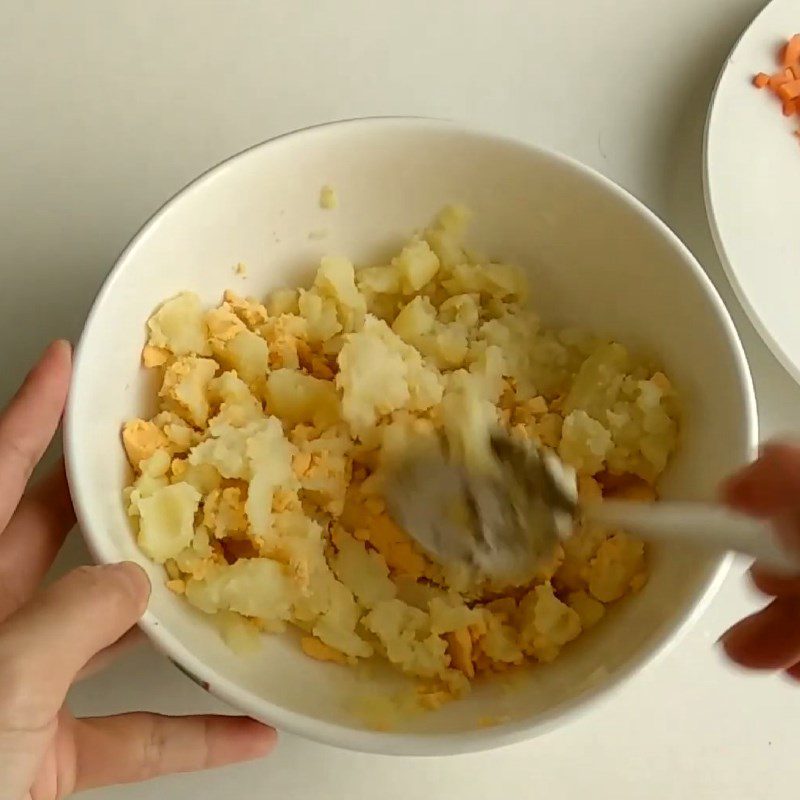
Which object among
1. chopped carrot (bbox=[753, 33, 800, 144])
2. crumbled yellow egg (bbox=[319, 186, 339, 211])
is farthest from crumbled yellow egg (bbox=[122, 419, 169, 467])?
chopped carrot (bbox=[753, 33, 800, 144])

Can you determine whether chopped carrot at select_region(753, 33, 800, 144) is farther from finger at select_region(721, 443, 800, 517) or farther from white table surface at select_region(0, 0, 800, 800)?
finger at select_region(721, 443, 800, 517)

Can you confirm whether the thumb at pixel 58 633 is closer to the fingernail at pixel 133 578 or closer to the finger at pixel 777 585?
the fingernail at pixel 133 578

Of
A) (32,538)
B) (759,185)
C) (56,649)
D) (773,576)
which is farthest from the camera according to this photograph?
(759,185)

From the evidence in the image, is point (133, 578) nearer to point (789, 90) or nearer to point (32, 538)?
point (32, 538)

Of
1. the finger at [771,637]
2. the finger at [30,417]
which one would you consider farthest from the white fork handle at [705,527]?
the finger at [30,417]

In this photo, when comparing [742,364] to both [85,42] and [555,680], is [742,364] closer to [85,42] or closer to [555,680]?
[555,680]

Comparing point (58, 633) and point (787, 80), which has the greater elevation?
point (787, 80)

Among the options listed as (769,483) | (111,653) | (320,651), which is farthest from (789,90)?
(111,653)
